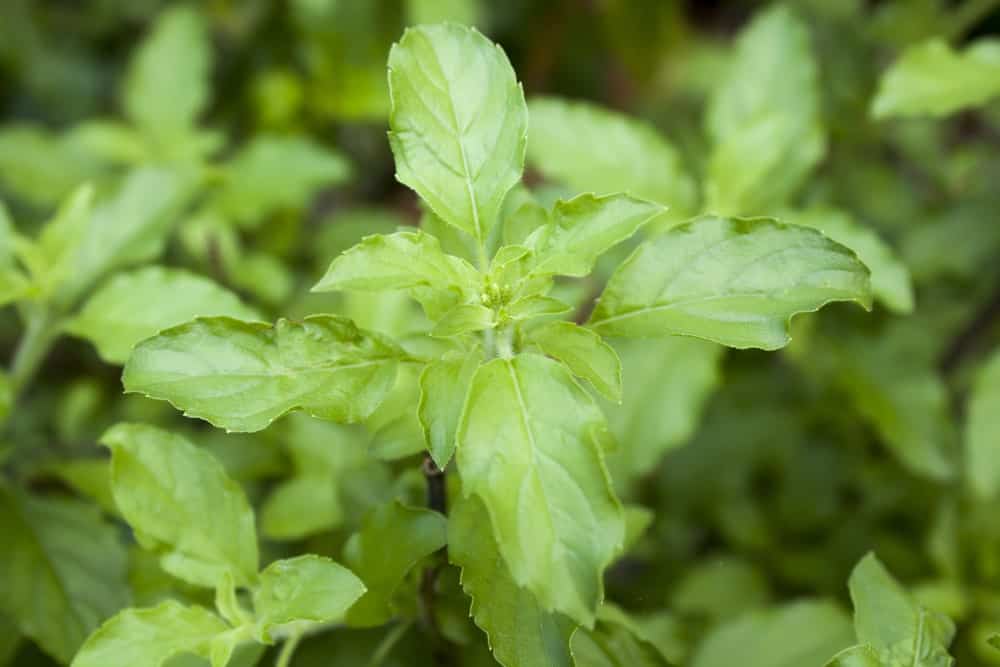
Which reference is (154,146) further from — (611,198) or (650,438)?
(611,198)

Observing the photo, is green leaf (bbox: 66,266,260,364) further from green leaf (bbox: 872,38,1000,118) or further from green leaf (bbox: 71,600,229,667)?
green leaf (bbox: 872,38,1000,118)

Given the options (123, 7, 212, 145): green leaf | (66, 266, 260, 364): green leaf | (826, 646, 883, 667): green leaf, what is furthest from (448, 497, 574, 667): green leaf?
(123, 7, 212, 145): green leaf

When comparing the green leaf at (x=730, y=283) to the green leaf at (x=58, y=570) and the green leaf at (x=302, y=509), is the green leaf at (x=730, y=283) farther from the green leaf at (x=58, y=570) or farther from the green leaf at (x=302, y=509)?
the green leaf at (x=58, y=570)

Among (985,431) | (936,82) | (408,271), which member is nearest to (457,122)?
(408,271)

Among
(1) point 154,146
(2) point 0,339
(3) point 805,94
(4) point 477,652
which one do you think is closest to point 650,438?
(4) point 477,652

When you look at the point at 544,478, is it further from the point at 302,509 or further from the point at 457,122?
the point at 302,509
